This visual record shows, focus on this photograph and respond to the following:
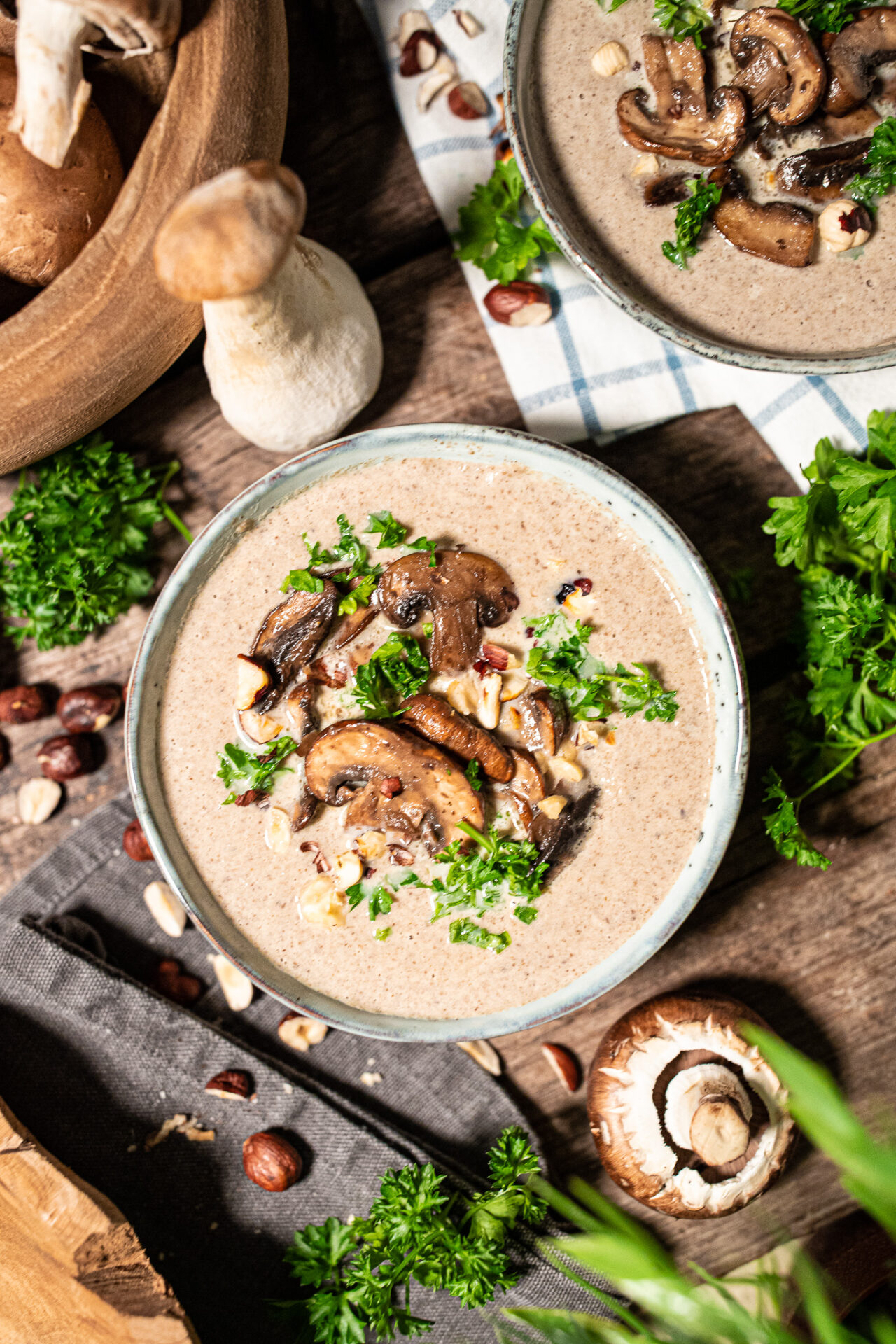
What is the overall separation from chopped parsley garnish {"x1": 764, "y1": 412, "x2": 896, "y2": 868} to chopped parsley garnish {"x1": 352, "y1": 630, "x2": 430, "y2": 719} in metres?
0.63

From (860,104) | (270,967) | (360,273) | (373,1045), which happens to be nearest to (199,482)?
(360,273)

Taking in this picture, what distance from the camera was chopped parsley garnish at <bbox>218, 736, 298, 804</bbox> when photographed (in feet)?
5.22

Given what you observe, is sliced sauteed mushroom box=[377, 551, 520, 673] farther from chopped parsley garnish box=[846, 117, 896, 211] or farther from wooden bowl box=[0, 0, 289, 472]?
chopped parsley garnish box=[846, 117, 896, 211]

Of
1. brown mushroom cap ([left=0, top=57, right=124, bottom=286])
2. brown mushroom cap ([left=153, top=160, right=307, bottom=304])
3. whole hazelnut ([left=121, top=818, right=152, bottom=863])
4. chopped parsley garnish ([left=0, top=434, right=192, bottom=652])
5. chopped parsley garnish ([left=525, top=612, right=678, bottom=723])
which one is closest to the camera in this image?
brown mushroom cap ([left=153, top=160, right=307, bottom=304])

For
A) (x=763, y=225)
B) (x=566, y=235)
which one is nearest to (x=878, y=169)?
(x=763, y=225)

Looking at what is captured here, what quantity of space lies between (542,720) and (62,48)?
112 cm

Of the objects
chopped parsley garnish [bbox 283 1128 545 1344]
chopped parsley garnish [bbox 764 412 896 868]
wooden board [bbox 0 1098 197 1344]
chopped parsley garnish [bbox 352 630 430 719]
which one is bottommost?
chopped parsley garnish [bbox 283 1128 545 1344]

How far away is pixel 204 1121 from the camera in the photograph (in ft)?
5.87

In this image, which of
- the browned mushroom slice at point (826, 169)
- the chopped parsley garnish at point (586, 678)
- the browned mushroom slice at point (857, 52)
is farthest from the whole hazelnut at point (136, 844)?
the browned mushroom slice at point (857, 52)

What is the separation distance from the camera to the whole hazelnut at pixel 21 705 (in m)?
1.81

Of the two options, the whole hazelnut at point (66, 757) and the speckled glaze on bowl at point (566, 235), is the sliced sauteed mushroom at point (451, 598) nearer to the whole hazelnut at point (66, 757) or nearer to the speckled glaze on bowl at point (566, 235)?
the speckled glaze on bowl at point (566, 235)

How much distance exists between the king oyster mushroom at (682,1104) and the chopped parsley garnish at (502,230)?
1.34 meters

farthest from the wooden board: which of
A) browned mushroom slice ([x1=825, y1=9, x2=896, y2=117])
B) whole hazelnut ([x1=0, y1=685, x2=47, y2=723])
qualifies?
browned mushroom slice ([x1=825, y1=9, x2=896, y2=117])

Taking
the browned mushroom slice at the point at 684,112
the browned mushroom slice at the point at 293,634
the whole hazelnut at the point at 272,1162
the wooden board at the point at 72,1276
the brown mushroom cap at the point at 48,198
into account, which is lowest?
the whole hazelnut at the point at 272,1162
